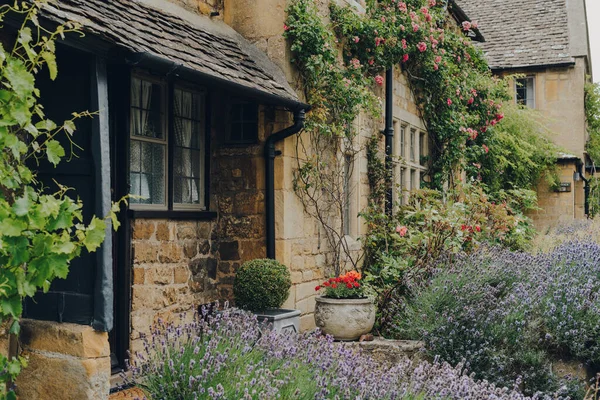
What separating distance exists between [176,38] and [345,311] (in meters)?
3.18

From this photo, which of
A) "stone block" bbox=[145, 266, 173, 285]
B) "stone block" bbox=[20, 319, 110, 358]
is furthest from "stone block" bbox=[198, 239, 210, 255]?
"stone block" bbox=[20, 319, 110, 358]

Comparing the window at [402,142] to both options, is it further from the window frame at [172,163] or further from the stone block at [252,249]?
the window frame at [172,163]

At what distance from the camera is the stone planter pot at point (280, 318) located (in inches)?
240

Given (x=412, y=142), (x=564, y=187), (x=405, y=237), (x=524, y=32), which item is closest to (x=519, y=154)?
(x=564, y=187)

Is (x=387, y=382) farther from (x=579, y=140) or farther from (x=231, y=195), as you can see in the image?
(x=579, y=140)

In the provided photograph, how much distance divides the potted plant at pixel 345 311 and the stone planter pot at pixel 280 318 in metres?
0.41

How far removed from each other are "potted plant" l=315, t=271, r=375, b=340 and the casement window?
1.73 m

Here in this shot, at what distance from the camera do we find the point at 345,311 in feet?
22.0

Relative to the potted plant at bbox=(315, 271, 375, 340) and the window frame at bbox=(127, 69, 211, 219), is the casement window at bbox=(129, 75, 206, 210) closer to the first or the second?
the window frame at bbox=(127, 69, 211, 219)

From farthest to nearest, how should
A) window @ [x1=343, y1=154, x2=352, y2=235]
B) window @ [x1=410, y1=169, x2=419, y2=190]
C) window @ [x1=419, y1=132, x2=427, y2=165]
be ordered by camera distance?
window @ [x1=419, y1=132, x2=427, y2=165] < window @ [x1=410, y1=169, x2=419, y2=190] < window @ [x1=343, y1=154, x2=352, y2=235]

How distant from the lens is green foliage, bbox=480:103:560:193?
662 inches

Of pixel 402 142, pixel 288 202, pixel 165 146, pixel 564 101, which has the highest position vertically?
pixel 564 101

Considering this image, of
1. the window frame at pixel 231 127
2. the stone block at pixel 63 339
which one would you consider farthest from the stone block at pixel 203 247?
the stone block at pixel 63 339

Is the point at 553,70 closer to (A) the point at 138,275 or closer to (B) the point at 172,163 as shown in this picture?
(B) the point at 172,163
